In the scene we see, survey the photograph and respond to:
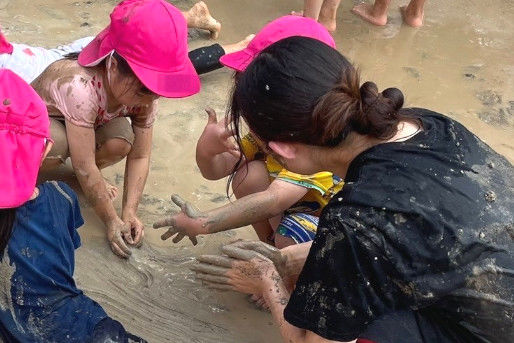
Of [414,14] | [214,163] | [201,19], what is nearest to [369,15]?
[414,14]

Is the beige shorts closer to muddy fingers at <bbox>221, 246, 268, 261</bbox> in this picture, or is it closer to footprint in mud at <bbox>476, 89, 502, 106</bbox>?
muddy fingers at <bbox>221, 246, 268, 261</bbox>

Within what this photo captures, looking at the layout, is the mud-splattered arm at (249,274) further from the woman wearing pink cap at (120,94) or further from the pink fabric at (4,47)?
the pink fabric at (4,47)

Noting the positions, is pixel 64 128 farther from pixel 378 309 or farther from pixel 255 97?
pixel 378 309

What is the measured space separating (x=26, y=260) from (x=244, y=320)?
91 cm

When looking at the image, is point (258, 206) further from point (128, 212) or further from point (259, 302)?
point (128, 212)

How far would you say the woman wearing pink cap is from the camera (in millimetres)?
2469

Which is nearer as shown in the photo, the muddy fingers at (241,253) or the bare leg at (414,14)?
the muddy fingers at (241,253)

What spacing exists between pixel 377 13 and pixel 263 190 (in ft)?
7.18

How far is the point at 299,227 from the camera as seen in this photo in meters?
2.54

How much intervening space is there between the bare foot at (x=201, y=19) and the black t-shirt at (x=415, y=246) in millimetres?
2340

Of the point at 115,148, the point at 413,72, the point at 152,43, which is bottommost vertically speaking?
the point at 413,72

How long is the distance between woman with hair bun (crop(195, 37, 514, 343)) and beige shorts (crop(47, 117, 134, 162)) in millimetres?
1058

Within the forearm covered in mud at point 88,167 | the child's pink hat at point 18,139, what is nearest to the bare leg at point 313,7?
the forearm covered in mud at point 88,167

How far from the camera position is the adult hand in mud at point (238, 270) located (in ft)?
7.44
